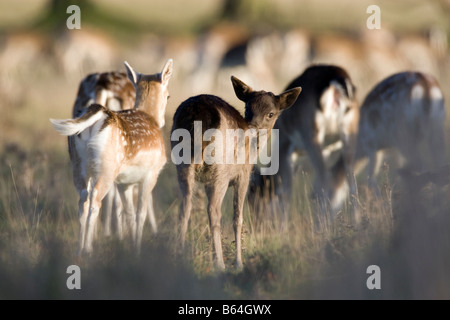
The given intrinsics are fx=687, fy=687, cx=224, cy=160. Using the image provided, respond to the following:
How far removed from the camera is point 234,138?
228 inches

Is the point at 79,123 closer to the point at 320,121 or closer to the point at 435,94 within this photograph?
the point at 320,121

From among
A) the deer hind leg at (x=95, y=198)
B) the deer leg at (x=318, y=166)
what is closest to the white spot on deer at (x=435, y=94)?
the deer leg at (x=318, y=166)

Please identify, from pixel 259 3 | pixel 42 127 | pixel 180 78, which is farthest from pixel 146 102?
pixel 259 3

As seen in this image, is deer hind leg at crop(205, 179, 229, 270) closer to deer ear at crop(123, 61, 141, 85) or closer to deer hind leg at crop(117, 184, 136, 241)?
deer hind leg at crop(117, 184, 136, 241)

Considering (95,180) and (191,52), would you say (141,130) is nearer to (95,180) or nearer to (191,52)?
(95,180)

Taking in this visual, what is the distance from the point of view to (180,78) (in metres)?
23.4

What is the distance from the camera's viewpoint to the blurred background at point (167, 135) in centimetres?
557

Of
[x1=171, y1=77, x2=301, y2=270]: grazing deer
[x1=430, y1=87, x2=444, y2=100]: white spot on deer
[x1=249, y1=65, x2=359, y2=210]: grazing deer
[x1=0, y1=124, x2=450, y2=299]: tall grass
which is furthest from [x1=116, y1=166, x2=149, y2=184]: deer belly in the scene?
[x1=430, y1=87, x2=444, y2=100]: white spot on deer

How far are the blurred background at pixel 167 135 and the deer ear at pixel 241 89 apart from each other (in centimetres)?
134

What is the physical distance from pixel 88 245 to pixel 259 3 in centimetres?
3751

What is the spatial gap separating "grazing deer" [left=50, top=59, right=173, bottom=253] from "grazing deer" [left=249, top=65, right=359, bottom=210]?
1.72m

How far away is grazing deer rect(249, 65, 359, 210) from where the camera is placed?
834 centimetres

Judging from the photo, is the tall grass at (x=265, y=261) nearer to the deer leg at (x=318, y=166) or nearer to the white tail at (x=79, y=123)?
the white tail at (x=79, y=123)

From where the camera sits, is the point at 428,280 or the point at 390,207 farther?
the point at 390,207
